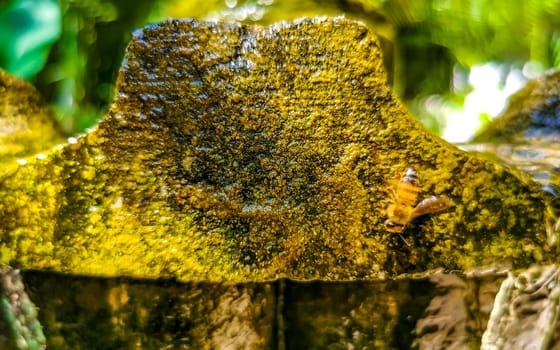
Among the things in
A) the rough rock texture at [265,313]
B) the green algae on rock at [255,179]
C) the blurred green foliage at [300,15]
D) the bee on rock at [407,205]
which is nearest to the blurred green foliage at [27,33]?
the blurred green foliage at [300,15]

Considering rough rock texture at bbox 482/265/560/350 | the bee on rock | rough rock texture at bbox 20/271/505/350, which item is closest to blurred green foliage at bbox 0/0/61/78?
rough rock texture at bbox 20/271/505/350

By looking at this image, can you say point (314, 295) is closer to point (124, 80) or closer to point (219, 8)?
point (124, 80)

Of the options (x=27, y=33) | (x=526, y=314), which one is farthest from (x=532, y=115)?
(x=27, y=33)

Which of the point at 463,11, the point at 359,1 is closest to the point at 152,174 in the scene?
the point at 359,1

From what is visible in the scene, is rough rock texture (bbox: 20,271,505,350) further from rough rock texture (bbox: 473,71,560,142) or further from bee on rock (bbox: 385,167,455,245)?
rough rock texture (bbox: 473,71,560,142)

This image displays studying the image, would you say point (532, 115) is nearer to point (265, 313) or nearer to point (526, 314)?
point (526, 314)

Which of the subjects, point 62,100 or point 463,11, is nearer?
point 62,100

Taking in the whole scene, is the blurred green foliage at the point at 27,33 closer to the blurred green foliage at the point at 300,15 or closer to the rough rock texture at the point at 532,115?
the blurred green foliage at the point at 300,15
